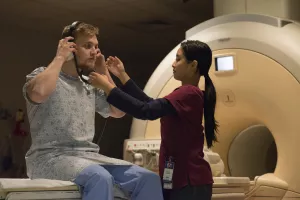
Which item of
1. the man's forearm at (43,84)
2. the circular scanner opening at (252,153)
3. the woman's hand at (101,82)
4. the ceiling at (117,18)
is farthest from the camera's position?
the ceiling at (117,18)

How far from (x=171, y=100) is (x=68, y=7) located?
114 inches

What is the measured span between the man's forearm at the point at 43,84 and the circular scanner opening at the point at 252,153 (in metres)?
1.78

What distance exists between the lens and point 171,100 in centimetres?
170

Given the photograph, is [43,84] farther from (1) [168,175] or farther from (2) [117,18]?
(2) [117,18]

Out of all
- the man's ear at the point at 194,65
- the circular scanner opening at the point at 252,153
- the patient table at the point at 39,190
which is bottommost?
the circular scanner opening at the point at 252,153

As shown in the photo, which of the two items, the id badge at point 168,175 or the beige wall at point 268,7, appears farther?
the beige wall at point 268,7

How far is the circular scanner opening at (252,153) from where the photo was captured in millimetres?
3145

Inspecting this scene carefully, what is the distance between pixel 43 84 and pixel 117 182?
1.37ft

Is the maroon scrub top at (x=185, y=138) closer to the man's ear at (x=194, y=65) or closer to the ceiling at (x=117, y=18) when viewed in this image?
the man's ear at (x=194, y=65)

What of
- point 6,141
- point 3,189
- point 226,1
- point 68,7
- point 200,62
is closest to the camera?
point 3,189

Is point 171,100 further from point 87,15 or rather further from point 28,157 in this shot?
point 87,15

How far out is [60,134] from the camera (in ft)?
5.48

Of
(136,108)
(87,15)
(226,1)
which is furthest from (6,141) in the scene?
(136,108)

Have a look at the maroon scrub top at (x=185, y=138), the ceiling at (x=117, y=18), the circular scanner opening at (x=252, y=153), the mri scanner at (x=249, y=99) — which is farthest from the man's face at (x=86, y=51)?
the ceiling at (x=117, y=18)
